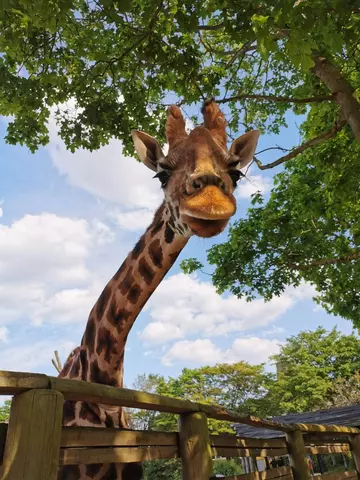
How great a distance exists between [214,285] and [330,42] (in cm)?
818

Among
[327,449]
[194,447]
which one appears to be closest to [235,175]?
[194,447]

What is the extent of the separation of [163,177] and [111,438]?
203cm

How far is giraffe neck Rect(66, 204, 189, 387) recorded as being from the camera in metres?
3.56

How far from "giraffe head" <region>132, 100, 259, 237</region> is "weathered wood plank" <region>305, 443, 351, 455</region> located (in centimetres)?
423

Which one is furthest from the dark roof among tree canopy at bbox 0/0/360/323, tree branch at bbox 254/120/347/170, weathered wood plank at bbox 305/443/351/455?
tree branch at bbox 254/120/347/170

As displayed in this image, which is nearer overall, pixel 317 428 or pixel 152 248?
pixel 152 248

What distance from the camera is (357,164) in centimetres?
834

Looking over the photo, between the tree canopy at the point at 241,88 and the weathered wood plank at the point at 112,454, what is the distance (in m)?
3.42

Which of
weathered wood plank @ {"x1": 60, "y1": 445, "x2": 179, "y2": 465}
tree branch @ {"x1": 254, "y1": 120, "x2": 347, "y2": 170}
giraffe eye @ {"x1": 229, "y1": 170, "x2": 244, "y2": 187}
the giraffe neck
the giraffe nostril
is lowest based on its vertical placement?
weathered wood plank @ {"x1": 60, "y1": 445, "x2": 179, "y2": 465}

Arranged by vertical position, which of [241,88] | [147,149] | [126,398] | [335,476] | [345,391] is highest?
[241,88]

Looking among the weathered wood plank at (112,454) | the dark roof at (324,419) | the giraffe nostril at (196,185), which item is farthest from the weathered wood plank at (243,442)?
the dark roof at (324,419)

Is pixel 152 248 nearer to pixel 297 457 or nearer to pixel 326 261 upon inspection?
pixel 297 457

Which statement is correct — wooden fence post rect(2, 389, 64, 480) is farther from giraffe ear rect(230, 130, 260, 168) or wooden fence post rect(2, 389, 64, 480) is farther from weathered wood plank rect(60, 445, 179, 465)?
giraffe ear rect(230, 130, 260, 168)

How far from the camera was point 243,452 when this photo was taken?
394 centimetres
